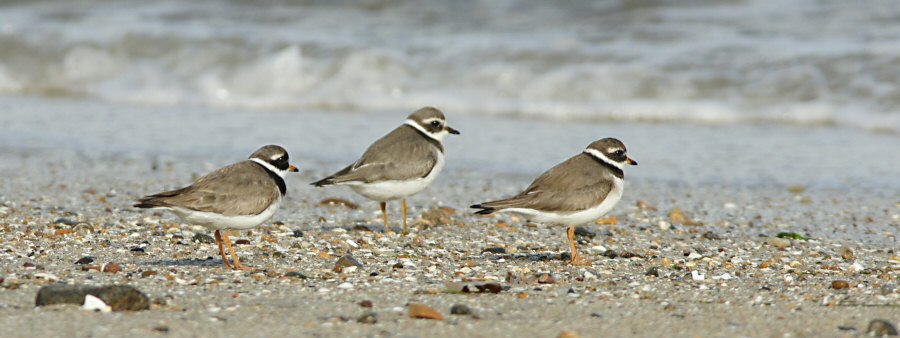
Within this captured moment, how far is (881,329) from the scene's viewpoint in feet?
17.4

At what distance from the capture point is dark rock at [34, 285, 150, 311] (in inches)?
217

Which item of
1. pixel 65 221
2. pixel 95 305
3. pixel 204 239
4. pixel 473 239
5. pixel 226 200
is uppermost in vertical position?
pixel 226 200

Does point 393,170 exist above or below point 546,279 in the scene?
above

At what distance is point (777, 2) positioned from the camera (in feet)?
58.2

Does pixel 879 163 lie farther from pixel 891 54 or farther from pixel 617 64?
pixel 617 64

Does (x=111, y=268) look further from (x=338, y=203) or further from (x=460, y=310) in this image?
(x=338, y=203)

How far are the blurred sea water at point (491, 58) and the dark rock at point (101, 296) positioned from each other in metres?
9.82

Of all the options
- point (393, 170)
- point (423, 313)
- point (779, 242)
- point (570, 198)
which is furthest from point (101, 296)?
point (779, 242)

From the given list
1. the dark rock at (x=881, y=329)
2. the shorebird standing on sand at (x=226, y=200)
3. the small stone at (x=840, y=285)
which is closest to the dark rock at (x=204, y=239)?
the shorebird standing on sand at (x=226, y=200)

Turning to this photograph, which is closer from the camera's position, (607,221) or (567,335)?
(567,335)

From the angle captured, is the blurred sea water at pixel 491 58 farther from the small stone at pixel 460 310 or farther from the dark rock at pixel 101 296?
the dark rock at pixel 101 296

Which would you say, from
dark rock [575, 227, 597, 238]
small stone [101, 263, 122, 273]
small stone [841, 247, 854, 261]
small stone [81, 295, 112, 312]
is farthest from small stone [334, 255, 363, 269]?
small stone [841, 247, 854, 261]

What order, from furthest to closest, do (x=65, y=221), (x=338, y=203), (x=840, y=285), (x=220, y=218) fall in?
(x=338, y=203) → (x=65, y=221) → (x=220, y=218) → (x=840, y=285)

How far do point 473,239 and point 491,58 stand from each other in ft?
28.4
